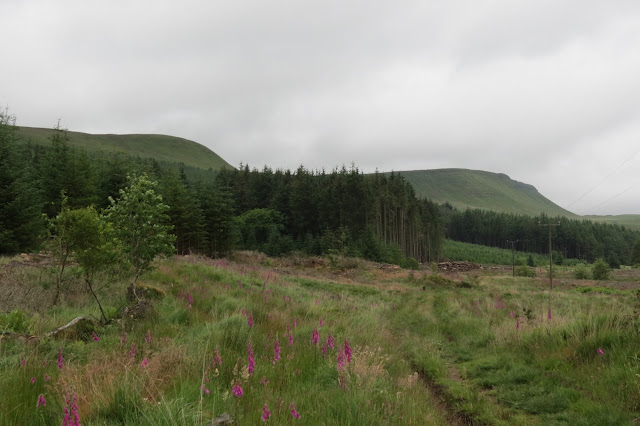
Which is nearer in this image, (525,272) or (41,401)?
(41,401)

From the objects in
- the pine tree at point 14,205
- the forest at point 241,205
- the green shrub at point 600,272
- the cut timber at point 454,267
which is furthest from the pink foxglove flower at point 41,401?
the cut timber at point 454,267

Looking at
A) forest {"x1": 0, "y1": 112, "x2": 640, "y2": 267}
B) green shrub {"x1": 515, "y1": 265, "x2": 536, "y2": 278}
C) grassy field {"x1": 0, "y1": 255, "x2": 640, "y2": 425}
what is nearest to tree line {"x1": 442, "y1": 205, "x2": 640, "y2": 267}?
forest {"x1": 0, "y1": 112, "x2": 640, "y2": 267}

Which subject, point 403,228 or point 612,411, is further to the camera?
point 403,228

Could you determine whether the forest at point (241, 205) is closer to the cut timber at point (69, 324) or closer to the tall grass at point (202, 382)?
the cut timber at point (69, 324)

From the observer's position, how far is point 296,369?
4.63 m

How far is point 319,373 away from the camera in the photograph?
4.61 metres

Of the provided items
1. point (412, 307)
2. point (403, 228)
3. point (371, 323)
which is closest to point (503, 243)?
point (403, 228)

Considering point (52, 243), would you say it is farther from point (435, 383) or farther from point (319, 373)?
point (435, 383)

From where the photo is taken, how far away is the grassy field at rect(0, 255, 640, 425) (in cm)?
315

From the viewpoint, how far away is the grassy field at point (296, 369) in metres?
3.15

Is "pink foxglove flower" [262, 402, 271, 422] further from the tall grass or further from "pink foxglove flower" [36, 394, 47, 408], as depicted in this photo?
"pink foxglove flower" [36, 394, 47, 408]

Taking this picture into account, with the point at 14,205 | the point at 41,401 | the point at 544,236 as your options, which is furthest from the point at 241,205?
the point at 544,236

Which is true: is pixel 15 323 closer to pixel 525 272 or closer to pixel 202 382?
pixel 202 382

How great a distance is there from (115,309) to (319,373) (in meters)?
5.14
